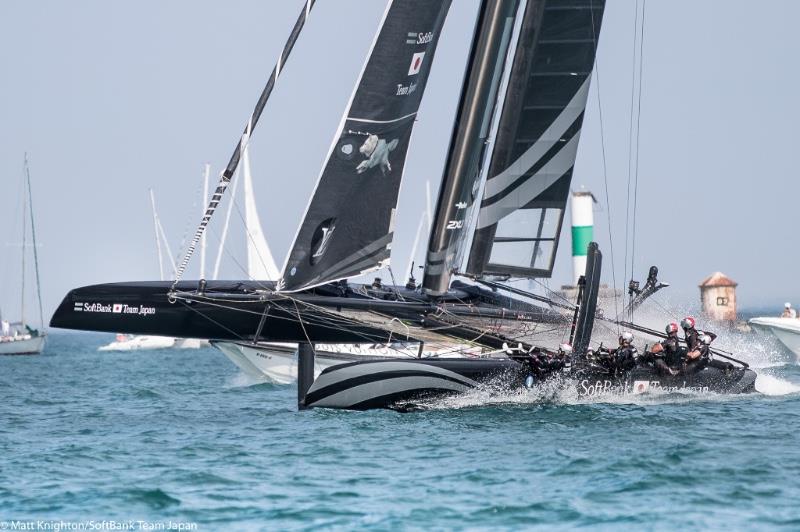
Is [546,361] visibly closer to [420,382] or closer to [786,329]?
[420,382]

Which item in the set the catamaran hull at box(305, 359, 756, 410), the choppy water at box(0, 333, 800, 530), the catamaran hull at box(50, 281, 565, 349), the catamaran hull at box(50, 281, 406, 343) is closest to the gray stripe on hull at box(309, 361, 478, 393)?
the catamaran hull at box(305, 359, 756, 410)

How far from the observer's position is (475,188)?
21031 millimetres

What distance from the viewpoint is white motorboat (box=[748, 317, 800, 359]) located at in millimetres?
31828

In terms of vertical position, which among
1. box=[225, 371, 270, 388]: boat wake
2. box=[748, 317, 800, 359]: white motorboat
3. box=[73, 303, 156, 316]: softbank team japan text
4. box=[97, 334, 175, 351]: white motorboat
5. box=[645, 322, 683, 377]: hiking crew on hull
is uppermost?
box=[748, 317, 800, 359]: white motorboat

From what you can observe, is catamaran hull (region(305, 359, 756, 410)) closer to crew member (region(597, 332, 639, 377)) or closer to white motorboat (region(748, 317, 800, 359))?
crew member (region(597, 332, 639, 377))

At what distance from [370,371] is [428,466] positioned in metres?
4.84

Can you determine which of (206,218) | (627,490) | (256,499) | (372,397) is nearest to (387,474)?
(256,499)

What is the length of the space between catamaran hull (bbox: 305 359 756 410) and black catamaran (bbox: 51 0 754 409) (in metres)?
0.02

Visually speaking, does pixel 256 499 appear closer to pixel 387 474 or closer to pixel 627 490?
pixel 387 474

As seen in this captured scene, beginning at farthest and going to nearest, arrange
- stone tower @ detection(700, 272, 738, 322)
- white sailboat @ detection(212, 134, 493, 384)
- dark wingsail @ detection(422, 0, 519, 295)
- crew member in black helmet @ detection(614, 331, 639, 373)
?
stone tower @ detection(700, 272, 738, 322)
white sailboat @ detection(212, 134, 493, 384)
dark wingsail @ detection(422, 0, 519, 295)
crew member in black helmet @ detection(614, 331, 639, 373)

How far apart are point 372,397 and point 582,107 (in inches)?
310

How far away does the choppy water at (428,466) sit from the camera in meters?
10.8

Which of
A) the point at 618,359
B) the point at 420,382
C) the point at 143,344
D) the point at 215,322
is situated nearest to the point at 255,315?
the point at 215,322

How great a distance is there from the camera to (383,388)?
17938 millimetres
